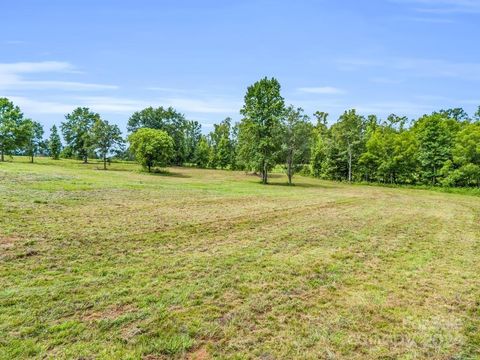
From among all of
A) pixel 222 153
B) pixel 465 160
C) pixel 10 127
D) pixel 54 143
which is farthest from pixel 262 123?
pixel 54 143

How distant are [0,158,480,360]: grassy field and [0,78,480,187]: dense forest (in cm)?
2987

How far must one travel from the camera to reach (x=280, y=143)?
42.6 metres

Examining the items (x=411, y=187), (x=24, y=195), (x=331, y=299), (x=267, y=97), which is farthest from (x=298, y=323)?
(x=411, y=187)

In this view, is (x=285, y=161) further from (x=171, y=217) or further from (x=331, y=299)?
(x=331, y=299)

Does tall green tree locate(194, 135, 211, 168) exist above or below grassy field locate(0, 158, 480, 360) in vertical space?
above

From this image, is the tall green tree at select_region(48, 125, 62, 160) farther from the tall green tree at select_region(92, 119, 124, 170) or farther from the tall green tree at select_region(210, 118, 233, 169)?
the tall green tree at select_region(210, 118, 233, 169)

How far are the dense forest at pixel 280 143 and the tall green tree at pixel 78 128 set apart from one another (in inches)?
7.7

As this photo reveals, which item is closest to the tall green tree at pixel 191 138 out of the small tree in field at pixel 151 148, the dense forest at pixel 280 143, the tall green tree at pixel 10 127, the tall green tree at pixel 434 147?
the dense forest at pixel 280 143

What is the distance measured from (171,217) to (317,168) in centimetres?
5443

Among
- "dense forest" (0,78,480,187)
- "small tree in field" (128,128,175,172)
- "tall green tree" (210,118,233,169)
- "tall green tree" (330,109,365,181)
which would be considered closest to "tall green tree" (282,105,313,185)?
"dense forest" (0,78,480,187)

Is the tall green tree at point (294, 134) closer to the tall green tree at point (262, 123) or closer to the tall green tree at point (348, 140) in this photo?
the tall green tree at point (262, 123)

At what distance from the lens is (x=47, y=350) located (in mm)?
4789

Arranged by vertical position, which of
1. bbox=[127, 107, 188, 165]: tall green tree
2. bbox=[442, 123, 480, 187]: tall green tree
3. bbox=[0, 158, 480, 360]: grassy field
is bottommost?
bbox=[0, 158, 480, 360]: grassy field

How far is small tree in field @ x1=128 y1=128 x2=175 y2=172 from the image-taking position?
59.0 metres
